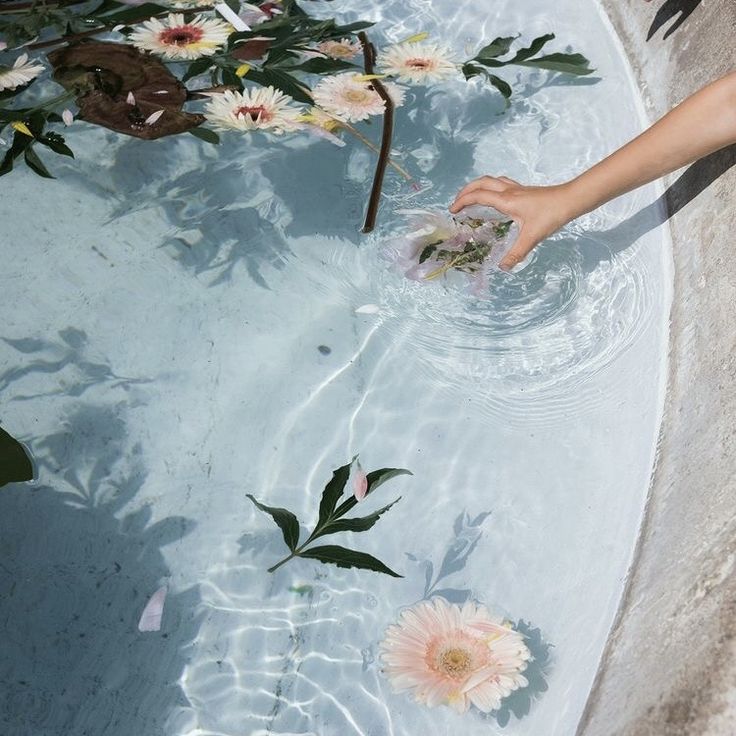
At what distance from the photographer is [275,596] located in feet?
4.30

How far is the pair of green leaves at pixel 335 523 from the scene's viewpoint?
1.26 metres

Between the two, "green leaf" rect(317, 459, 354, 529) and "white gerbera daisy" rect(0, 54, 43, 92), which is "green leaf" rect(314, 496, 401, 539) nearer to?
"green leaf" rect(317, 459, 354, 529)

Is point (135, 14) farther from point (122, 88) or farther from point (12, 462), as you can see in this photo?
point (12, 462)

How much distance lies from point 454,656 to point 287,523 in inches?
11.4

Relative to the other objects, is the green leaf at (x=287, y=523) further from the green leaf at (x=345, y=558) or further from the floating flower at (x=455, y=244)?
the floating flower at (x=455, y=244)

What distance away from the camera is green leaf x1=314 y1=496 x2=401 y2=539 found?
1282 millimetres

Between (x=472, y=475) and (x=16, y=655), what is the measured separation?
2.31 feet

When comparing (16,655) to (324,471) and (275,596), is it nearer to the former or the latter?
(275,596)

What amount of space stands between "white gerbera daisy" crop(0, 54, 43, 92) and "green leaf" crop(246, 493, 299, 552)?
108cm

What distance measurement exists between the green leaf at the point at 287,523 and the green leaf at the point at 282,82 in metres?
0.90

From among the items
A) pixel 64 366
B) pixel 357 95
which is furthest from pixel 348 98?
pixel 64 366

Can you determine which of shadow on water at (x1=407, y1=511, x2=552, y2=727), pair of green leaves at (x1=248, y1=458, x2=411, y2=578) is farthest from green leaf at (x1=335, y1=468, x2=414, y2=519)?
shadow on water at (x1=407, y1=511, x2=552, y2=727)

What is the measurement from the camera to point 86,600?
4.23 feet

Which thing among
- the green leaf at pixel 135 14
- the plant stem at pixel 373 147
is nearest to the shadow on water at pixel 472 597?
the plant stem at pixel 373 147
